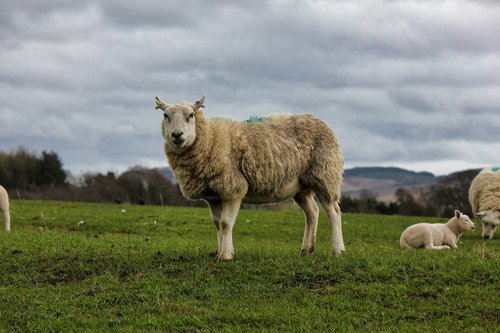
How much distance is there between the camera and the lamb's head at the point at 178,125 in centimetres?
1191

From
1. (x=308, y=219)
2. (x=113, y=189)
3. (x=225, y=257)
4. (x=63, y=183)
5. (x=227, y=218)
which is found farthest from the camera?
(x=63, y=183)

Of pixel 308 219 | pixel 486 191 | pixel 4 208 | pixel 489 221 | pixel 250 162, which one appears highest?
pixel 250 162

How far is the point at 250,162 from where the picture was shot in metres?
12.5

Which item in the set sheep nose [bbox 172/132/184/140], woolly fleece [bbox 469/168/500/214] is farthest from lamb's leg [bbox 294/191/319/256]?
woolly fleece [bbox 469/168/500/214]

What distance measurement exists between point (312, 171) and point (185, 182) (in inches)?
98.4

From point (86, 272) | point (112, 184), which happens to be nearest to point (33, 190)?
point (112, 184)

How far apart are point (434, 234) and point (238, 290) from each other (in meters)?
8.66

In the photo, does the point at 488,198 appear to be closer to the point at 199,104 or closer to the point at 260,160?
the point at 260,160

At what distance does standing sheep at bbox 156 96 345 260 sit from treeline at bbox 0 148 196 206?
5985 centimetres

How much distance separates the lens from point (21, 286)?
38.3 ft

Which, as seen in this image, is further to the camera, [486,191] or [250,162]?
[486,191]

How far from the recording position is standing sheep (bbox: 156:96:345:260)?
12.3 meters

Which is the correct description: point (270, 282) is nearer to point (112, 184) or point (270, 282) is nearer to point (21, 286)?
point (21, 286)

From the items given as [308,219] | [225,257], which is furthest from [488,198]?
[225,257]
